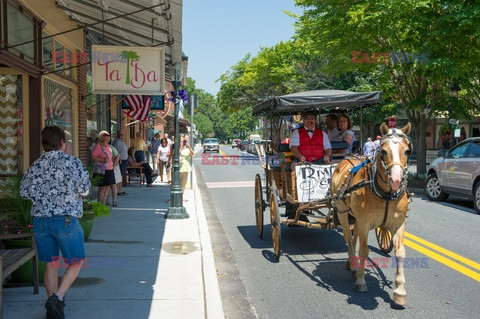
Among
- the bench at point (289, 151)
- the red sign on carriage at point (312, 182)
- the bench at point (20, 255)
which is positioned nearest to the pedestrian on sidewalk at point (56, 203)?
the bench at point (20, 255)

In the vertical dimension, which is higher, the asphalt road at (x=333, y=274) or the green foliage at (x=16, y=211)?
the green foliage at (x=16, y=211)

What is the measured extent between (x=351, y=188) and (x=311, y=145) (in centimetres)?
220

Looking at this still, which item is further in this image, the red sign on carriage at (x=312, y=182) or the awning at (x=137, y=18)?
Result: the awning at (x=137, y=18)

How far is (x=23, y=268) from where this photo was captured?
5.96 m

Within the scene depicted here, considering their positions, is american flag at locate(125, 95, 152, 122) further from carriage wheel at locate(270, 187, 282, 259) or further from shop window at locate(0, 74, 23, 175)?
carriage wheel at locate(270, 187, 282, 259)

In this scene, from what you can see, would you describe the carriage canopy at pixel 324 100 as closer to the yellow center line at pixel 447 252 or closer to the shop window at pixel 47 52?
the yellow center line at pixel 447 252

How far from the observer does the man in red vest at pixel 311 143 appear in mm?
8094

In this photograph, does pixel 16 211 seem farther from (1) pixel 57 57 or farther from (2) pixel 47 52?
(1) pixel 57 57

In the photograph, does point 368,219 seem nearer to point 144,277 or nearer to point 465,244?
point 144,277

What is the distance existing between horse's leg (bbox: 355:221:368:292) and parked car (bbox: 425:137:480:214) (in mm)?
7777

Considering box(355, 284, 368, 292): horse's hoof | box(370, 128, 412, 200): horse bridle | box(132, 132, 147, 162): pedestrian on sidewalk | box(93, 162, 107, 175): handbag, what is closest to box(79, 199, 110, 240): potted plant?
A: box(93, 162, 107, 175): handbag

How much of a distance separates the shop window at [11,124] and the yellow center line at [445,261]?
7290 millimetres

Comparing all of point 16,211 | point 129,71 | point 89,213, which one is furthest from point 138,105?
point 16,211

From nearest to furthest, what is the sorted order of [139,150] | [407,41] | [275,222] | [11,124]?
[275,222] < [11,124] < [407,41] < [139,150]
